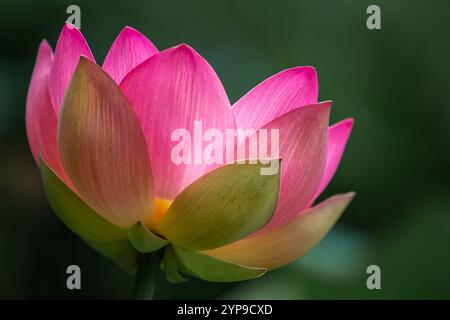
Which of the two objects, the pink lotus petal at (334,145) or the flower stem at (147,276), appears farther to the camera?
the pink lotus petal at (334,145)

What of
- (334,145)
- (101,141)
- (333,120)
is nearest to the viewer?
(101,141)

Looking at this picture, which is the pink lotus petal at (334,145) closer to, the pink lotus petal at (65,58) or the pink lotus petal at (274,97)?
the pink lotus petal at (274,97)

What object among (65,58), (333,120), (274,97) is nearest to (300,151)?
(274,97)

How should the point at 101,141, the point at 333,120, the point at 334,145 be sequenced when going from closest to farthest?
the point at 101,141
the point at 334,145
the point at 333,120

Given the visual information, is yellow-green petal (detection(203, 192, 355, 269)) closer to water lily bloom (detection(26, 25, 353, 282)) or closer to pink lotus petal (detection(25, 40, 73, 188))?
water lily bloom (detection(26, 25, 353, 282))

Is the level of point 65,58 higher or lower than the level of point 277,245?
higher

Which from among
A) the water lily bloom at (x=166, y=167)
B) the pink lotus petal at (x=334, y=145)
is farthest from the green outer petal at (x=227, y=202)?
the pink lotus petal at (x=334, y=145)

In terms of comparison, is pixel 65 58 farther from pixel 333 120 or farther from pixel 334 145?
pixel 333 120
